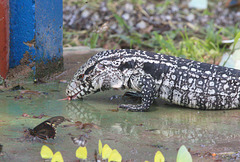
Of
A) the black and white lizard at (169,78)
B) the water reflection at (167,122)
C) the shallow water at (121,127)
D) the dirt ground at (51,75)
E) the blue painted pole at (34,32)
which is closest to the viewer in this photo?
the shallow water at (121,127)

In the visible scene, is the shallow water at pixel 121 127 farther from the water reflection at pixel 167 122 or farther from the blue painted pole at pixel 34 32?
the blue painted pole at pixel 34 32

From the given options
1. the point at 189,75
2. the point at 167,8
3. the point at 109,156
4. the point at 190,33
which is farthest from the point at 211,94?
the point at 167,8

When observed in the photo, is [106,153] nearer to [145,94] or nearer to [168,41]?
[145,94]

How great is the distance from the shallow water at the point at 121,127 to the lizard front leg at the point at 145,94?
12 cm

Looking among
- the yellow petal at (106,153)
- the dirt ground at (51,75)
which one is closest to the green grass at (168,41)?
the dirt ground at (51,75)

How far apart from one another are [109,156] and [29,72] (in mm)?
3384

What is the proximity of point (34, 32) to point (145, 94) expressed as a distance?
2094mm

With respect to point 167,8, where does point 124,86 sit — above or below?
below

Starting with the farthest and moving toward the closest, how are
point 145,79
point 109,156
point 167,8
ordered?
point 167,8 < point 145,79 < point 109,156

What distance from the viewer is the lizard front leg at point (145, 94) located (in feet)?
17.5

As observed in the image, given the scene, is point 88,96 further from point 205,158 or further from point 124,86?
point 205,158

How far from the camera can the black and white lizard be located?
551cm

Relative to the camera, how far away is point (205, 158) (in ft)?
12.1

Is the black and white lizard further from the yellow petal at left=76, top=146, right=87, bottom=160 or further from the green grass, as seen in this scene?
the green grass
